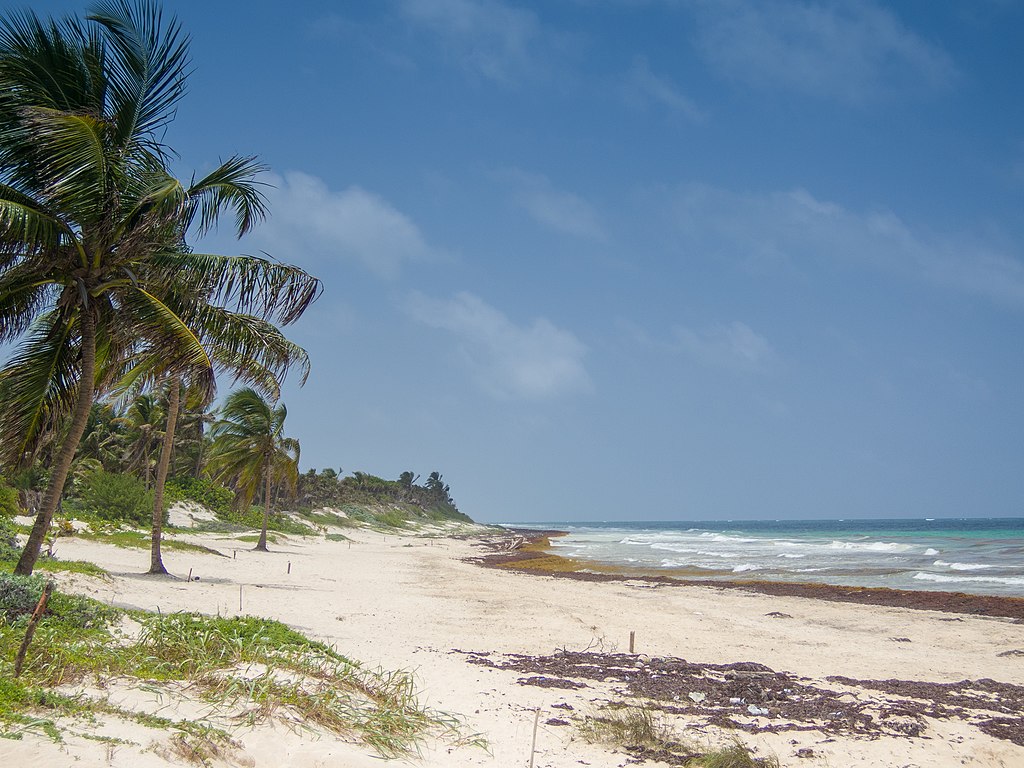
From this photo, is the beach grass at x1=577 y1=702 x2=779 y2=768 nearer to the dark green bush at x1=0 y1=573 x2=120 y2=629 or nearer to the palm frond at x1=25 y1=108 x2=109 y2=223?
the dark green bush at x1=0 y1=573 x2=120 y2=629

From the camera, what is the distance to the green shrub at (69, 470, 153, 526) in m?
26.7

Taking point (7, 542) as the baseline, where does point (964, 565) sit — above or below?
below

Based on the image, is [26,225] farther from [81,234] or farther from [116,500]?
[116,500]

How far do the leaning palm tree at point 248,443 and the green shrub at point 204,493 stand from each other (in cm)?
792

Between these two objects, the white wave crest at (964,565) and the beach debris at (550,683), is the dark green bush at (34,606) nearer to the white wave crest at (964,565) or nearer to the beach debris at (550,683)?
the beach debris at (550,683)

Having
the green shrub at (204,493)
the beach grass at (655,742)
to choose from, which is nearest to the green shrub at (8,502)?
the green shrub at (204,493)

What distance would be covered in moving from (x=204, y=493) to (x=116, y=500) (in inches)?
498

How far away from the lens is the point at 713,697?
941 cm

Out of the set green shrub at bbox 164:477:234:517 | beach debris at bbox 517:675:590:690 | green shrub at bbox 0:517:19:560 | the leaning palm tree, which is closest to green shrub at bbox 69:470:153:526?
the leaning palm tree

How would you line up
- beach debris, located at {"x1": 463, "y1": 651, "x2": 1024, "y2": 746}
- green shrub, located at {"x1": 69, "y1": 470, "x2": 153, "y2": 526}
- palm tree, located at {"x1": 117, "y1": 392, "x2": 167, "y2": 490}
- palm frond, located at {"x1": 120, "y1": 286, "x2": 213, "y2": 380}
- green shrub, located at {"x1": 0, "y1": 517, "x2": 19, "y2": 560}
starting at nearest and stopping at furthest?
beach debris, located at {"x1": 463, "y1": 651, "x2": 1024, "y2": 746} < palm frond, located at {"x1": 120, "y1": 286, "x2": 213, "y2": 380} < green shrub, located at {"x1": 0, "y1": 517, "x2": 19, "y2": 560} < green shrub, located at {"x1": 69, "y1": 470, "x2": 153, "y2": 526} < palm tree, located at {"x1": 117, "y1": 392, "x2": 167, "y2": 490}

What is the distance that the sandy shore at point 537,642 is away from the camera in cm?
657

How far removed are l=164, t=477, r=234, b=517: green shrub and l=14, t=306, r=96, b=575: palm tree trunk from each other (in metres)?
29.5

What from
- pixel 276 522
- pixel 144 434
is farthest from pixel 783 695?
pixel 144 434

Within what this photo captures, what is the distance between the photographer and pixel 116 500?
2695cm
